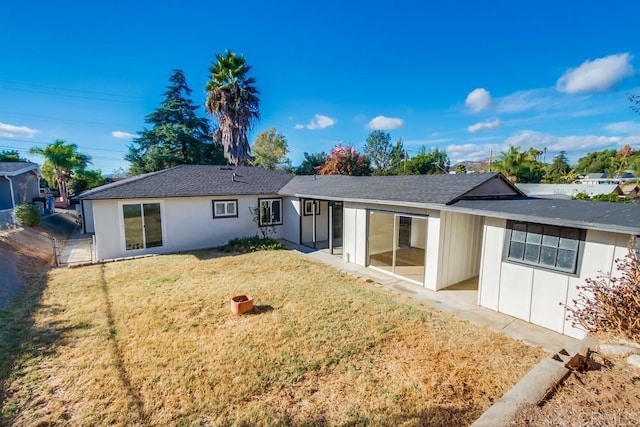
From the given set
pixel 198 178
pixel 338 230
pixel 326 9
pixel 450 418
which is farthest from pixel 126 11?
pixel 450 418

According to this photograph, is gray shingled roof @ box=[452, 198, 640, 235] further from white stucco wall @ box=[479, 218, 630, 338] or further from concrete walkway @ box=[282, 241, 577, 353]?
concrete walkway @ box=[282, 241, 577, 353]

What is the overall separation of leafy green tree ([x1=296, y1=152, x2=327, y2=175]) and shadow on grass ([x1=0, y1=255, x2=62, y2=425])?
25.8 m

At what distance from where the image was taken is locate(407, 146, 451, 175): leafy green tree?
3547cm

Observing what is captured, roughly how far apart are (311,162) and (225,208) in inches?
801

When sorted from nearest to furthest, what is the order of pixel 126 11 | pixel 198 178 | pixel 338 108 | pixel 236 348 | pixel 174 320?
pixel 236 348 < pixel 174 320 < pixel 126 11 < pixel 198 178 < pixel 338 108

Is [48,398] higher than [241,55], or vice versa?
[241,55]

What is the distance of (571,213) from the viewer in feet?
17.1

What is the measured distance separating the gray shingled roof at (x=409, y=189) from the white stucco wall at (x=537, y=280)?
1.51 m

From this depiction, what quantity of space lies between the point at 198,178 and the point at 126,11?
7179 millimetres

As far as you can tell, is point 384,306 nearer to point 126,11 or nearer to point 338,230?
point 338,230

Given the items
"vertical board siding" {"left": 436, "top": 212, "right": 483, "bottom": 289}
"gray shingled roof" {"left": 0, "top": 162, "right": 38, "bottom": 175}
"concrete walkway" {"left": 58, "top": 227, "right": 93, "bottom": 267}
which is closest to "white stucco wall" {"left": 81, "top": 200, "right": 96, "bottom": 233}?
"concrete walkway" {"left": 58, "top": 227, "right": 93, "bottom": 267}

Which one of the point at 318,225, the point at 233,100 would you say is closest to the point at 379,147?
the point at 233,100

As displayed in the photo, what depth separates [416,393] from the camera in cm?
355

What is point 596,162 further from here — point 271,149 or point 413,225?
point 413,225
